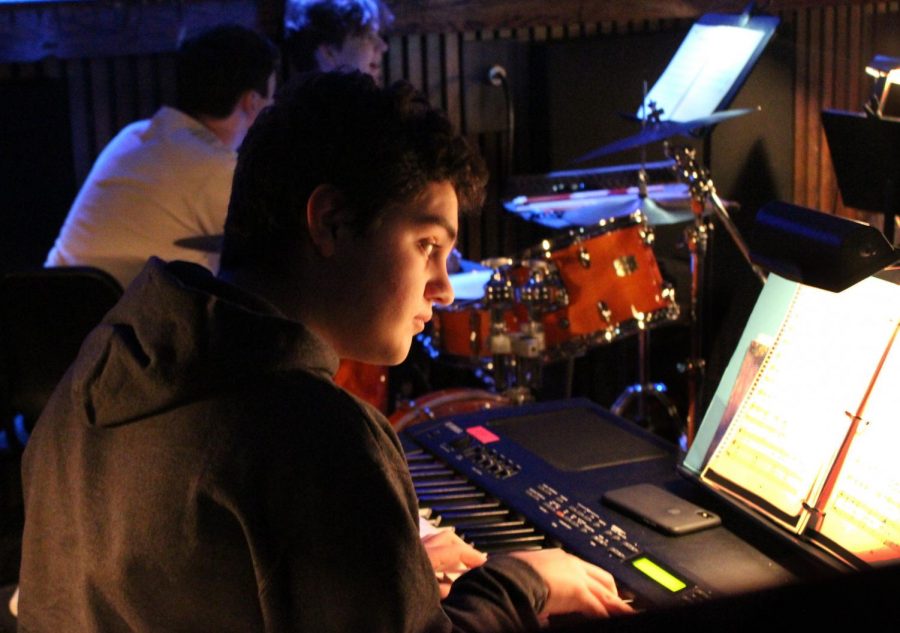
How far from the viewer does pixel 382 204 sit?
130 cm

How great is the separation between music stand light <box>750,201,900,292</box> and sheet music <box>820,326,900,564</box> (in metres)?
0.13

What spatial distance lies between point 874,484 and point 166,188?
101 inches

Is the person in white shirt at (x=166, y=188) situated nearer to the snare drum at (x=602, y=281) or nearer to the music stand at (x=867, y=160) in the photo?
the snare drum at (x=602, y=281)

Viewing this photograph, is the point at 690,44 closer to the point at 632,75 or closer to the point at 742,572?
the point at 632,75

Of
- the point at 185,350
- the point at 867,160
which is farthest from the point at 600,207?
the point at 185,350

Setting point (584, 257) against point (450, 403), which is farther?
point (584, 257)

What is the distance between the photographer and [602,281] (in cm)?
359

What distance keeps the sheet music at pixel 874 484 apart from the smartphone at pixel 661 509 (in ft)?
0.64

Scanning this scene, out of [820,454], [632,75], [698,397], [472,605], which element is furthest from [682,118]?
[472,605]

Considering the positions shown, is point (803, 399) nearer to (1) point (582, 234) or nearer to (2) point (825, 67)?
(1) point (582, 234)

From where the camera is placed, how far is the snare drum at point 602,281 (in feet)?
11.7

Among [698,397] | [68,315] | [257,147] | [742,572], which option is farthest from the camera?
[698,397]

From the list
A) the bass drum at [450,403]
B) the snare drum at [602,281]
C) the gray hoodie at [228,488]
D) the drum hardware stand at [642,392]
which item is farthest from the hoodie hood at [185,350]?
the drum hardware stand at [642,392]

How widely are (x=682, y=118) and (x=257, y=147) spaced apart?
265 cm
